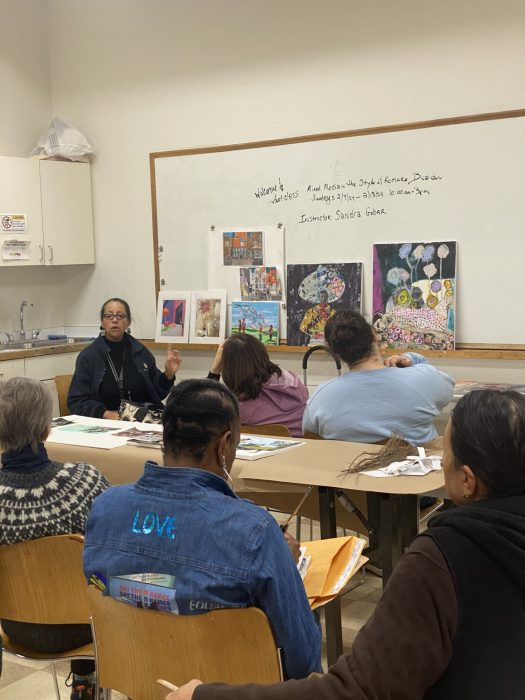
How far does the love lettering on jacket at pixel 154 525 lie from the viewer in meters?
1.77

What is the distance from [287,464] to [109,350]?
7.70 ft

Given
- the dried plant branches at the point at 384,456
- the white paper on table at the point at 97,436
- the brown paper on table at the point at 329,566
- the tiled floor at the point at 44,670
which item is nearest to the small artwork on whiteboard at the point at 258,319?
the white paper on table at the point at 97,436

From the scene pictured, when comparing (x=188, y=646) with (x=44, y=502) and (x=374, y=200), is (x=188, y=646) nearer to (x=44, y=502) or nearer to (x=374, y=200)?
(x=44, y=502)

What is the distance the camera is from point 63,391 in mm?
5270

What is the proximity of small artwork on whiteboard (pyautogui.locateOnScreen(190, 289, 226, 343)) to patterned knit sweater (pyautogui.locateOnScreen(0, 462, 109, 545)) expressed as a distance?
371cm

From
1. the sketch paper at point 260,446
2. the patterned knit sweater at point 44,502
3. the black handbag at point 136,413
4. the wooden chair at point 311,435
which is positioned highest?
the patterned knit sweater at point 44,502

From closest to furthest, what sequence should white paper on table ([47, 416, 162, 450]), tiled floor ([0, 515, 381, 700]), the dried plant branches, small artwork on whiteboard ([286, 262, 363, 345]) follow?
the dried plant branches < tiled floor ([0, 515, 381, 700]) < white paper on table ([47, 416, 162, 450]) < small artwork on whiteboard ([286, 262, 363, 345])

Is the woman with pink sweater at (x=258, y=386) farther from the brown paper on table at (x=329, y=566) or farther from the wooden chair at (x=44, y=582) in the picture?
the wooden chair at (x=44, y=582)

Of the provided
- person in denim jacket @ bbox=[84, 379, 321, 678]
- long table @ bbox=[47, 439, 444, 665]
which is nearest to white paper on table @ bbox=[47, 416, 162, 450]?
long table @ bbox=[47, 439, 444, 665]

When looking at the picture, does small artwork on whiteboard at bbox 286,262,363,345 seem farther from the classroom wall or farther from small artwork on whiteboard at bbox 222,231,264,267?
the classroom wall

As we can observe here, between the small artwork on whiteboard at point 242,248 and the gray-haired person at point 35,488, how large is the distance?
3.57 m

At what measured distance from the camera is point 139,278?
6.66m

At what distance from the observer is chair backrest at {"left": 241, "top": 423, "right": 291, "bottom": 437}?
3830mm

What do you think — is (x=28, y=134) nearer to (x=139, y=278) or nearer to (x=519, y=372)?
(x=139, y=278)
